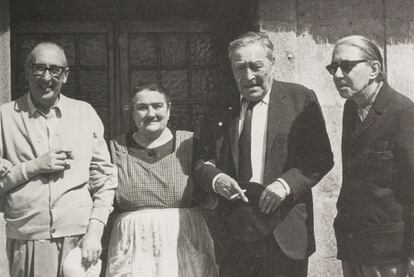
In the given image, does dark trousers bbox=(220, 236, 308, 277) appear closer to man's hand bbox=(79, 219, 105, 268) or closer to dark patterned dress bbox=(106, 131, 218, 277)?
dark patterned dress bbox=(106, 131, 218, 277)

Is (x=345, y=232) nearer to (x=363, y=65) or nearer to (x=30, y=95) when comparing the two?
(x=363, y=65)

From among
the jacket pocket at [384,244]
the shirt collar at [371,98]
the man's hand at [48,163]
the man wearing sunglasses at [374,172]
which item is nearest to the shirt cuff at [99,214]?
the man's hand at [48,163]

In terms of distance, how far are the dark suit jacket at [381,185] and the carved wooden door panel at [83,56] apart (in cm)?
241

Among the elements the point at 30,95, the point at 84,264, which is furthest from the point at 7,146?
the point at 84,264

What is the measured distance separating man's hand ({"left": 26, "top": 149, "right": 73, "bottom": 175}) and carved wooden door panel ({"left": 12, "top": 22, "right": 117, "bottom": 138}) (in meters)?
1.65

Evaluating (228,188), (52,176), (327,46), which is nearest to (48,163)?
(52,176)

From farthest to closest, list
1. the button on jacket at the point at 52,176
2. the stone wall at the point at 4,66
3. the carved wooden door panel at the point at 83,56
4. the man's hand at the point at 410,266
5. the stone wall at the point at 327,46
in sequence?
the carved wooden door panel at the point at 83,56 < the stone wall at the point at 327,46 < the stone wall at the point at 4,66 < the button on jacket at the point at 52,176 < the man's hand at the point at 410,266

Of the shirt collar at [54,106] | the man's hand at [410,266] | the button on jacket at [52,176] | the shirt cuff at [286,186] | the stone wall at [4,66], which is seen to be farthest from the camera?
the stone wall at [4,66]

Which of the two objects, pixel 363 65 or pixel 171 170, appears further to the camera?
pixel 171 170

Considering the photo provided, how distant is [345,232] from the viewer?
10.4ft

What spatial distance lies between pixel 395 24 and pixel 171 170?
2387 millimetres

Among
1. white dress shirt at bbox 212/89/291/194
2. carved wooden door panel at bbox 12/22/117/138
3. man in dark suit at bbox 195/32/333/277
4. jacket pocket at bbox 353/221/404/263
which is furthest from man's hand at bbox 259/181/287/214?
carved wooden door panel at bbox 12/22/117/138

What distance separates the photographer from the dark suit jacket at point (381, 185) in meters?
2.96

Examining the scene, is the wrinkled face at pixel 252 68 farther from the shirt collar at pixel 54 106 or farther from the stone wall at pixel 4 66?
the stone wall at pixel 4 66
